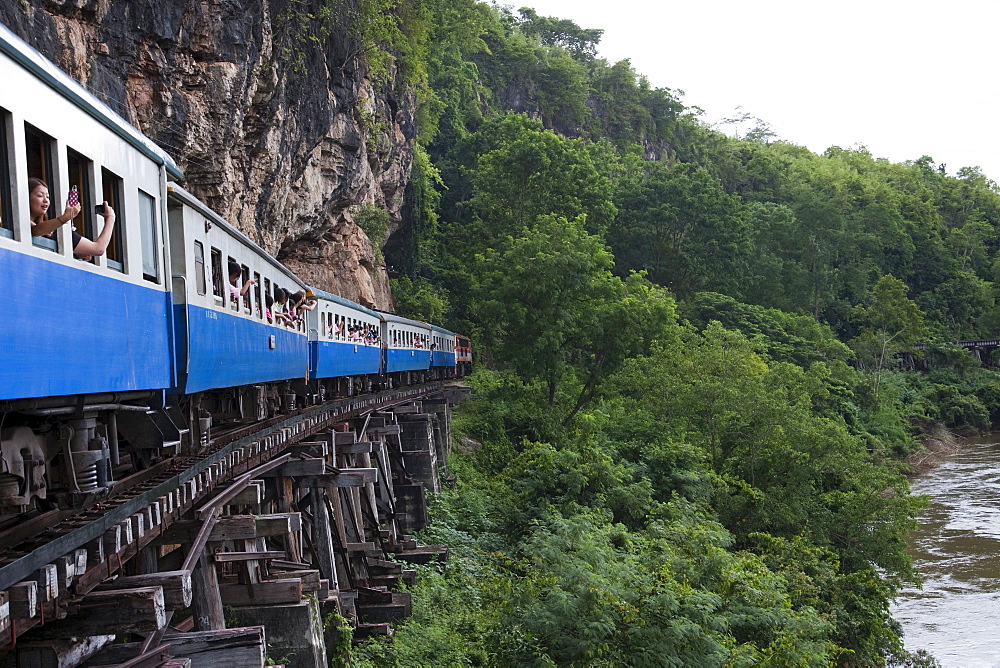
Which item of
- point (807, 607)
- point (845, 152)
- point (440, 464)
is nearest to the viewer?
point (807, 607)

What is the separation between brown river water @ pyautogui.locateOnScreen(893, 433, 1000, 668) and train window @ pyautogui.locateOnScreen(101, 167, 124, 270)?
17.0 meters

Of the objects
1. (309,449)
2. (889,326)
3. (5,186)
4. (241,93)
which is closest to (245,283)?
(309,449)

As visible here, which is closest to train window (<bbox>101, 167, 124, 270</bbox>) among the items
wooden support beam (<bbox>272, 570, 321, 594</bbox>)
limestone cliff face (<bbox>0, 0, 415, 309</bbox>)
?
wooden support beam (<bbox>272, 570, 321, 594</bbox>)

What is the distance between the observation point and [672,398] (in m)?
25.4

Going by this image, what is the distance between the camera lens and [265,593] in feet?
24.3

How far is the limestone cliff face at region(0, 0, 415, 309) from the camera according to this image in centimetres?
1338

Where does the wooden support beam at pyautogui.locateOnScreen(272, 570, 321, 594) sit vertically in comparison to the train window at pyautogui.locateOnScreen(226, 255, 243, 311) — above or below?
below

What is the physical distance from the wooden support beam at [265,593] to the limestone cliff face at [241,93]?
22.8 ft

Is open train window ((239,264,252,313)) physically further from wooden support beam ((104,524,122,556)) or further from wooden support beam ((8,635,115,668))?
wooden support beam ((104,524,122,556))

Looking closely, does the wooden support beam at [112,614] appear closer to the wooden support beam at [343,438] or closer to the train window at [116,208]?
the train window at [116,208]

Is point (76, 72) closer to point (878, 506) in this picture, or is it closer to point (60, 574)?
point (60, 574)

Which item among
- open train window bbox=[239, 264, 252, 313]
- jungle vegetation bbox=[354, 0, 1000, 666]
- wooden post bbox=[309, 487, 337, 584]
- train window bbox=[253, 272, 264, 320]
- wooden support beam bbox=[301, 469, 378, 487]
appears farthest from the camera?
jungle vegetation bbox=[354, 0, 1000, 666]

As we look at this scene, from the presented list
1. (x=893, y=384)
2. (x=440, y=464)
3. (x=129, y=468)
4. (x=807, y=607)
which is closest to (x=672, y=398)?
(x=440, y=464)

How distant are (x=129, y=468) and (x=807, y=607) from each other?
38.1ft
